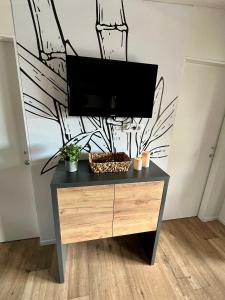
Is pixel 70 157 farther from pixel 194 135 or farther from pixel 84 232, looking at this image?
pixel 194 135

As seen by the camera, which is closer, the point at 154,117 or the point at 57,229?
the point at 57,229

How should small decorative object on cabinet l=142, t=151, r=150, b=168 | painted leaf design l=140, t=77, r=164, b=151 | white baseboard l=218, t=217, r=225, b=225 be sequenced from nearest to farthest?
small decorative object on cabinet l=142, t=151, r=150, b=168, painted leaf design l=140, t=77, r=164, b=151, white baseboard l=218, t=217, r=225, b=225

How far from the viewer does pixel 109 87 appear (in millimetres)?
1477

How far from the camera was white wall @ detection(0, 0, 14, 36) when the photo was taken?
1.28m

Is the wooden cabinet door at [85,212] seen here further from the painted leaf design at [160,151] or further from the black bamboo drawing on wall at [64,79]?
the painted leaf design at [160,151]

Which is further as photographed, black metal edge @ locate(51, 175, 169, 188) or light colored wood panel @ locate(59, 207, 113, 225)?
light colored wood panel @ locate(59, 207, 113, 225)

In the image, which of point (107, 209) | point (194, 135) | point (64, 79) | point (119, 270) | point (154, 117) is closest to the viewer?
point (107, 209)

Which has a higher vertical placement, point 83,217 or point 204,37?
point 204,37

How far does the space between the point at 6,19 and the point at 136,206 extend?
72.2 inches

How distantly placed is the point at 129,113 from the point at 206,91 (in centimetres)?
107

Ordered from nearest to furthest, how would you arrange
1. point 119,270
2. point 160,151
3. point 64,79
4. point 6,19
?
point 6,19, point 64,79, point 119,270, point 160,151

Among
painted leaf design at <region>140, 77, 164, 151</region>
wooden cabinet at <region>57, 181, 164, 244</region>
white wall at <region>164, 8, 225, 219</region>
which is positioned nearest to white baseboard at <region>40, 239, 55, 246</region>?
wooden cabinet at <region>57, 181, 164, 244</region>

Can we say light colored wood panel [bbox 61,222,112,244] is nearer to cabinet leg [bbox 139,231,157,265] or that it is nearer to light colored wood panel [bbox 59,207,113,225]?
light colored wood panel [bbox 59,207,113,225]

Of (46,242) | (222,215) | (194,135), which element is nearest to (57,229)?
(46,242)
